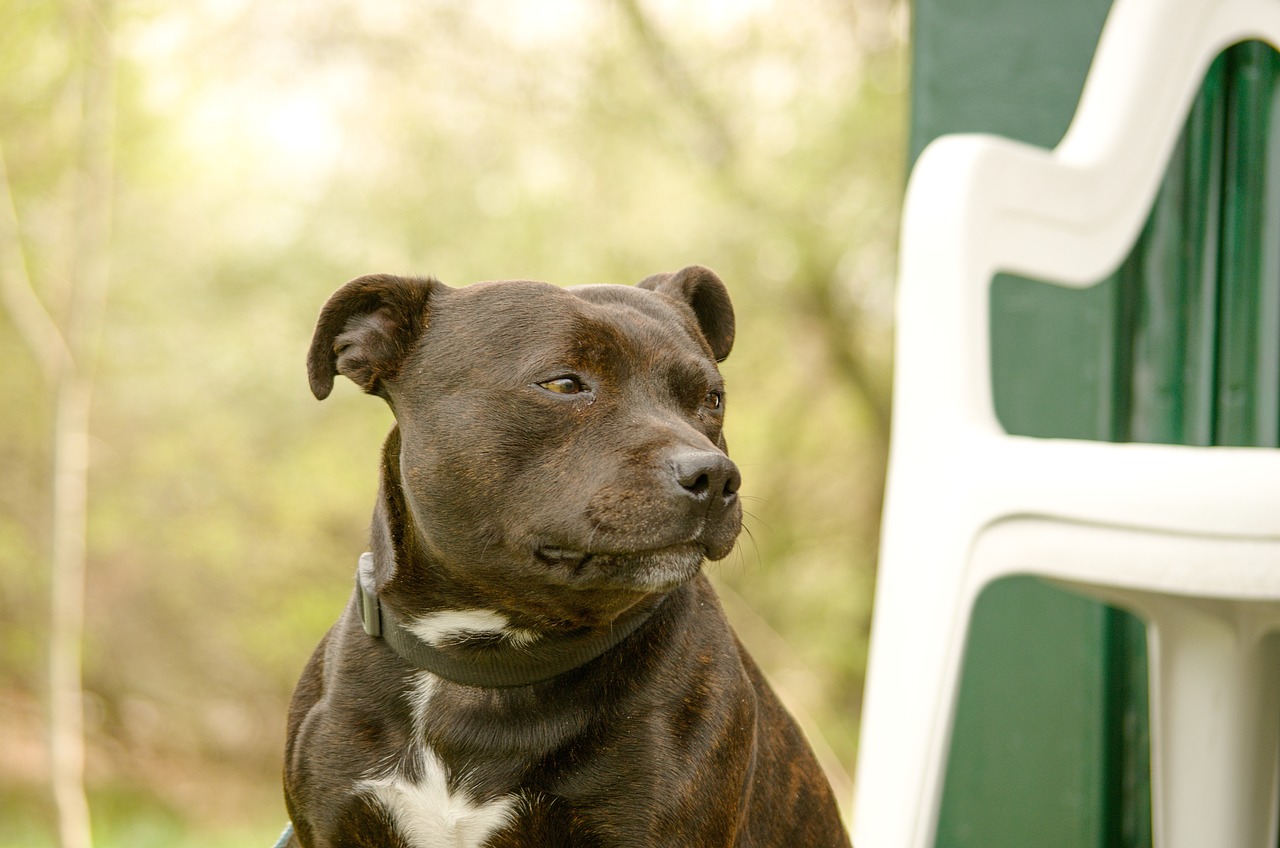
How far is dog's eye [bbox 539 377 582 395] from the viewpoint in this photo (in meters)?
1.72

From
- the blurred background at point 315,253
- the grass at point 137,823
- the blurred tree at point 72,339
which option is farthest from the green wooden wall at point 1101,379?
the grass at point 137,823

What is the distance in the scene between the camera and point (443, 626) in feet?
5.86

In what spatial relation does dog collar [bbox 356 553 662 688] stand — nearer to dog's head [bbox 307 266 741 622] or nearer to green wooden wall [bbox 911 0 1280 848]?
dog's head [bbox 307 266 741 622]

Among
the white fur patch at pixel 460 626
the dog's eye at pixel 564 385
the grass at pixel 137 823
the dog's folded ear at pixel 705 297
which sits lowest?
the grass at pixel 137 823

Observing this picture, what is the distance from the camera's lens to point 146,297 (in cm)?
737

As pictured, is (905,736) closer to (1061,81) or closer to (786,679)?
(1061,81)

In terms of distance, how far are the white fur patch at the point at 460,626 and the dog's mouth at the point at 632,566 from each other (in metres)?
0.17

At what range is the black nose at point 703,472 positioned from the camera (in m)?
1.59

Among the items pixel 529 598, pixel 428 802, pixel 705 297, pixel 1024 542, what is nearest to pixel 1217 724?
pixel 1024 542

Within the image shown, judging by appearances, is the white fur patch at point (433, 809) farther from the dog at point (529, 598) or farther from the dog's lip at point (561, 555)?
the dog's lip at point (561, 555)

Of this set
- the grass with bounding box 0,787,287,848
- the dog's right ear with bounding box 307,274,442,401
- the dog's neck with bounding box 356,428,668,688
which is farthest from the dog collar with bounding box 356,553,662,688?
the grass with bounding box 0,787,287,848

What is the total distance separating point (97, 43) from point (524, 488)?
201 inches

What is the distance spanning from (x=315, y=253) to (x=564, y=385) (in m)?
5.90

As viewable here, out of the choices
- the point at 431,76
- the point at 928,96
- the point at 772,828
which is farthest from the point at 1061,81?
the point at 431,76
